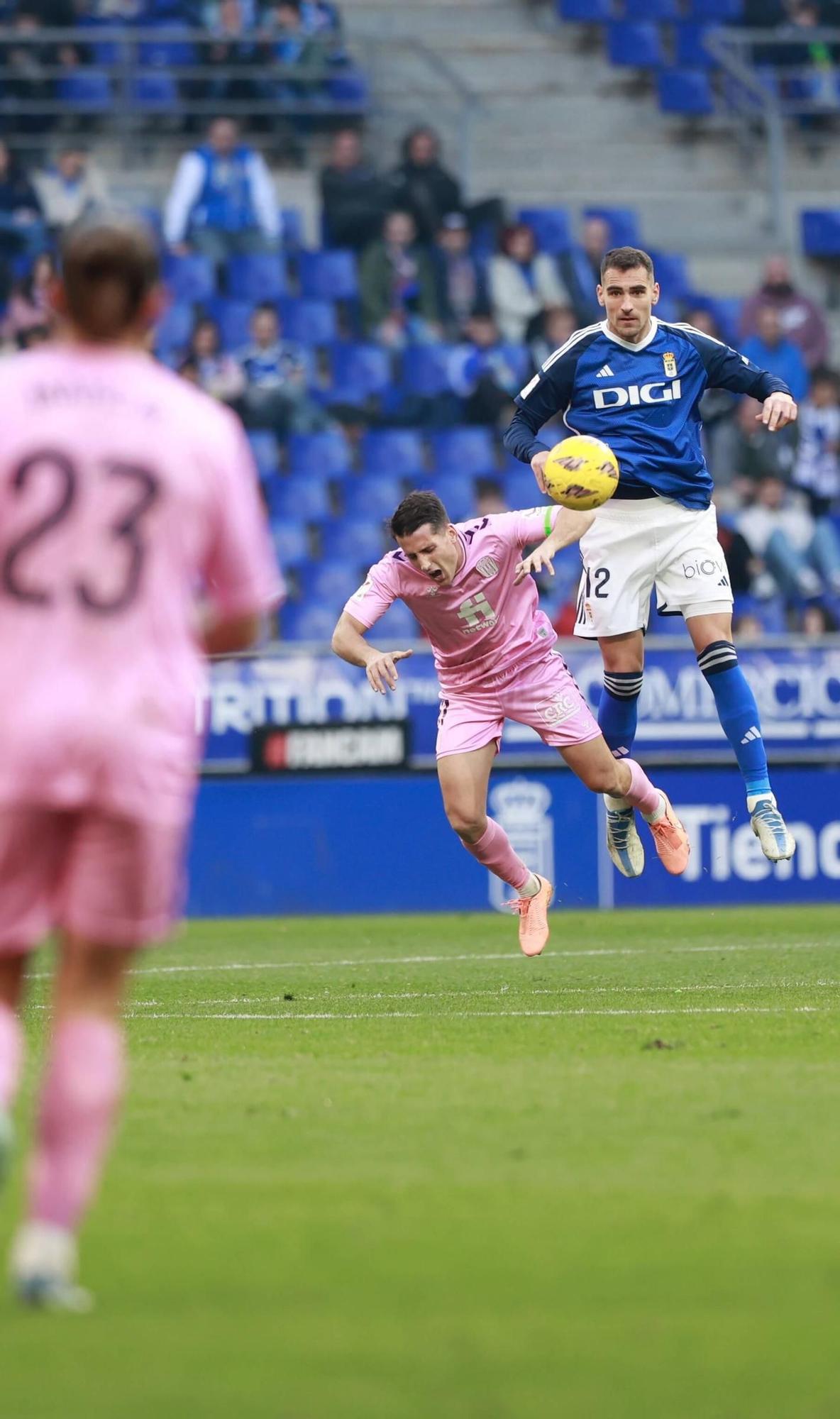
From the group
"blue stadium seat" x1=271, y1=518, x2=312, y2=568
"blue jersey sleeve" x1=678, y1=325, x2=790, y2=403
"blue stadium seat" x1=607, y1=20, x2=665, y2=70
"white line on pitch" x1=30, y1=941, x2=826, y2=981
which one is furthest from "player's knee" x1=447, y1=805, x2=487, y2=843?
"blue stadium seat" x1=607, y1=20, x2=665, y2=70

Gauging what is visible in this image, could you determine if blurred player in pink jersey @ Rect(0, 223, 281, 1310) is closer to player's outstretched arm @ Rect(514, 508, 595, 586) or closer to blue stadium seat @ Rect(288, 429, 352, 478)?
player's outstretched arm @ Rect(514, 508, 595, 586)

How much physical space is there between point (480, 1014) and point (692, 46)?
1938 centimetres

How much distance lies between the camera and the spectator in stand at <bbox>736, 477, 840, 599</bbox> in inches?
780

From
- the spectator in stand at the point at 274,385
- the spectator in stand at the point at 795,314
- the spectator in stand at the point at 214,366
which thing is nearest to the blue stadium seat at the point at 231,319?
the spectator in stand at the point at 274,385

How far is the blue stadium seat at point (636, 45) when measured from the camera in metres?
26.2

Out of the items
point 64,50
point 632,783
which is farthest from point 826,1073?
point 64,50

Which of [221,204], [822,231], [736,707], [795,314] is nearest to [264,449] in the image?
[221,204]

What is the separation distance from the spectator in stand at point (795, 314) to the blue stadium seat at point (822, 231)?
7.66ft

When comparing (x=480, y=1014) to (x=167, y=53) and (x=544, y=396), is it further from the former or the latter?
(x=167, y=53)

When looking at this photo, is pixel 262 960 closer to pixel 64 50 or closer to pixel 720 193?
pixel 64 50

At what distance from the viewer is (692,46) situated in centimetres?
2617

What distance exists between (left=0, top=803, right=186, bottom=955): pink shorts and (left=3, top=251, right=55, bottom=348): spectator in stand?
15.3 meters

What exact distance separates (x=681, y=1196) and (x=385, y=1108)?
1455 mm

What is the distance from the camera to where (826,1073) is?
6.93 m
